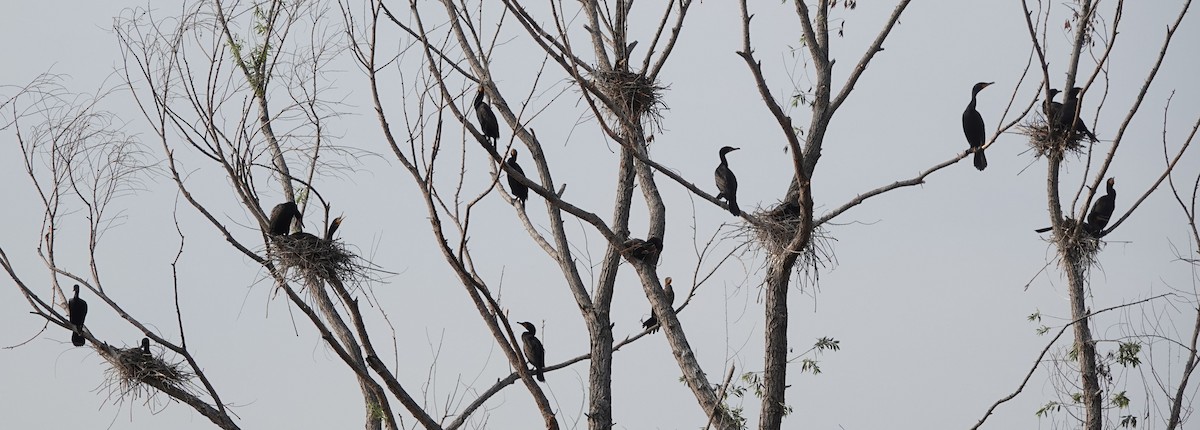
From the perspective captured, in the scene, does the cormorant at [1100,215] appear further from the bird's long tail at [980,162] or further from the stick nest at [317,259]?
the stick nest at [317,259]

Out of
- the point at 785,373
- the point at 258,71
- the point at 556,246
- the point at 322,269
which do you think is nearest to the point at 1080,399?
the point at 785,373

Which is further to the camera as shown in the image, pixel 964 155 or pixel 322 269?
pixel 322 269

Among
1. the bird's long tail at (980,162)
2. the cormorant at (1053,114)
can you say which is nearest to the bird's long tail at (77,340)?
the bird's long tail at (980,162)

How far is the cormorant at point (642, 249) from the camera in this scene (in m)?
7.04

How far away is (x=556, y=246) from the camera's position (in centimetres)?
818

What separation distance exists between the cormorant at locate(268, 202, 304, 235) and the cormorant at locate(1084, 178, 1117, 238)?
18.2 ft

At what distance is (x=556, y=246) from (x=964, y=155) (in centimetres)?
342

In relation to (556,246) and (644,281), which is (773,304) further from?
(556,246)

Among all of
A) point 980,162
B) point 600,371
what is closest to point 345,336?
point 600,371

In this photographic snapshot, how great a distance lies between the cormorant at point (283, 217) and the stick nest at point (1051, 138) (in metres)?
5.14

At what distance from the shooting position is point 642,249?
7.06 meters

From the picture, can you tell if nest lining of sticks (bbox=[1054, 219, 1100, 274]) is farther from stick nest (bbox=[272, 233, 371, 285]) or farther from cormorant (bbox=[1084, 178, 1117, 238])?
stick nest (bbox=[272, 233, 371, 285])

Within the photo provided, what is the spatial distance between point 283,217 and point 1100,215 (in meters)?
5.80

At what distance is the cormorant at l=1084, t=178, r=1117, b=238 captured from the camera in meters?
8.57
